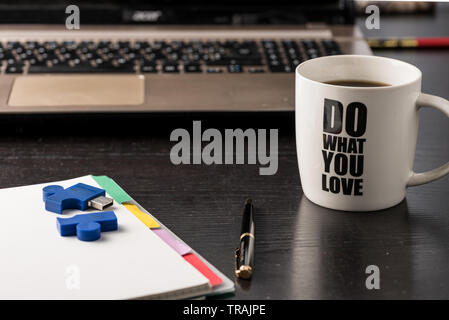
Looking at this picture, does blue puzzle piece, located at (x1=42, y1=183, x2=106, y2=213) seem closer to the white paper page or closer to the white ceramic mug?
the white paper page

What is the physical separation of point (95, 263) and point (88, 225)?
0.14 ft

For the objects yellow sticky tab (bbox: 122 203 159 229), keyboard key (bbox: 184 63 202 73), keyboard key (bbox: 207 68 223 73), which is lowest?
yellow sticky tab (bbox: 122 203 159 229)

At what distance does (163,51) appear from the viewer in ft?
3.07

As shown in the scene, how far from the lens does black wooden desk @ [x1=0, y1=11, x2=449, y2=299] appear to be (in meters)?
0.52

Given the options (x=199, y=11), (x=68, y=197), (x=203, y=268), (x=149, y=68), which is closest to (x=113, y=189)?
(x=68, y=197)

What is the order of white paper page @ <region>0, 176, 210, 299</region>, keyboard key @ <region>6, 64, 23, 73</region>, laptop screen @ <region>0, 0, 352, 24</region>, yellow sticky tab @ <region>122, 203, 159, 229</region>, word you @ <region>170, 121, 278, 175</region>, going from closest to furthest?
white paper page @ <region>0, 176, 210, 299</region>, yellow sticky tab @ <region>122, 203, 159, 229</region>, word you @ <region>170, 121, 278, 175</region>, keyboard key @ <region>6, 64, 23, 73</region>, laptop screen @ <region>0, 0, 352, 24</region>

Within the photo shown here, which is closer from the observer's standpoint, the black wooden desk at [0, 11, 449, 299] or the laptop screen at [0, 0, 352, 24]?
the black wooden desk at [0, 11, 449, 299]

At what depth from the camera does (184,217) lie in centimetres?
62

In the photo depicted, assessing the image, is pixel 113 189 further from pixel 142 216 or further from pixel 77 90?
pixel 77 90

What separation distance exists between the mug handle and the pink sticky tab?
218mm

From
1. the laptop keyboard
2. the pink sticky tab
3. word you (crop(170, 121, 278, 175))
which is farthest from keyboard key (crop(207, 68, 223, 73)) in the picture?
the pink sticky tab

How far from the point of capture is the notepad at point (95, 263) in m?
0.48
